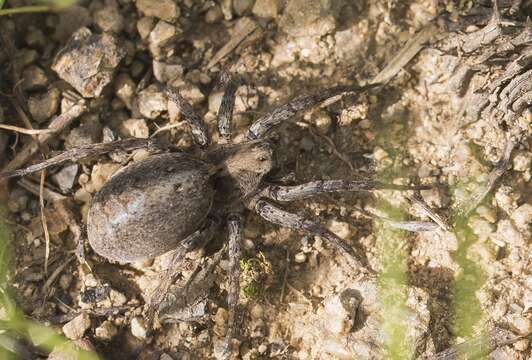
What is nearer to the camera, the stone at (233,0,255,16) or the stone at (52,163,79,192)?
the stone at (52,163,79,192)

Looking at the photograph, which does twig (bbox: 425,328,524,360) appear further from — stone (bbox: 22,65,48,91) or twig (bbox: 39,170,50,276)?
stone (bbox: 22,65,48,91)

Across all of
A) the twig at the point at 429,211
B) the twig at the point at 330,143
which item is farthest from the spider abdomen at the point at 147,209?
the twig at the point at 429,211

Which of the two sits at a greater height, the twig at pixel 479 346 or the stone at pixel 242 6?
the stone at pixel 242 6

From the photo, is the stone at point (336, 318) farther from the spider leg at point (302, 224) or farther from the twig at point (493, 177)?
the twig at point (493, 177)

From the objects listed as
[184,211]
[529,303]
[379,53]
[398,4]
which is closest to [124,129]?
[184,211]

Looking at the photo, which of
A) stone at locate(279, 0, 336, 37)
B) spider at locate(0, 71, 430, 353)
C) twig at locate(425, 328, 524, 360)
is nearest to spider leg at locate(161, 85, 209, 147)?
spider at locate(0, 71, 430, 353)

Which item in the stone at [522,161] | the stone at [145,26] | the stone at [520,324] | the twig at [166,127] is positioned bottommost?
the stone at [520,324]
